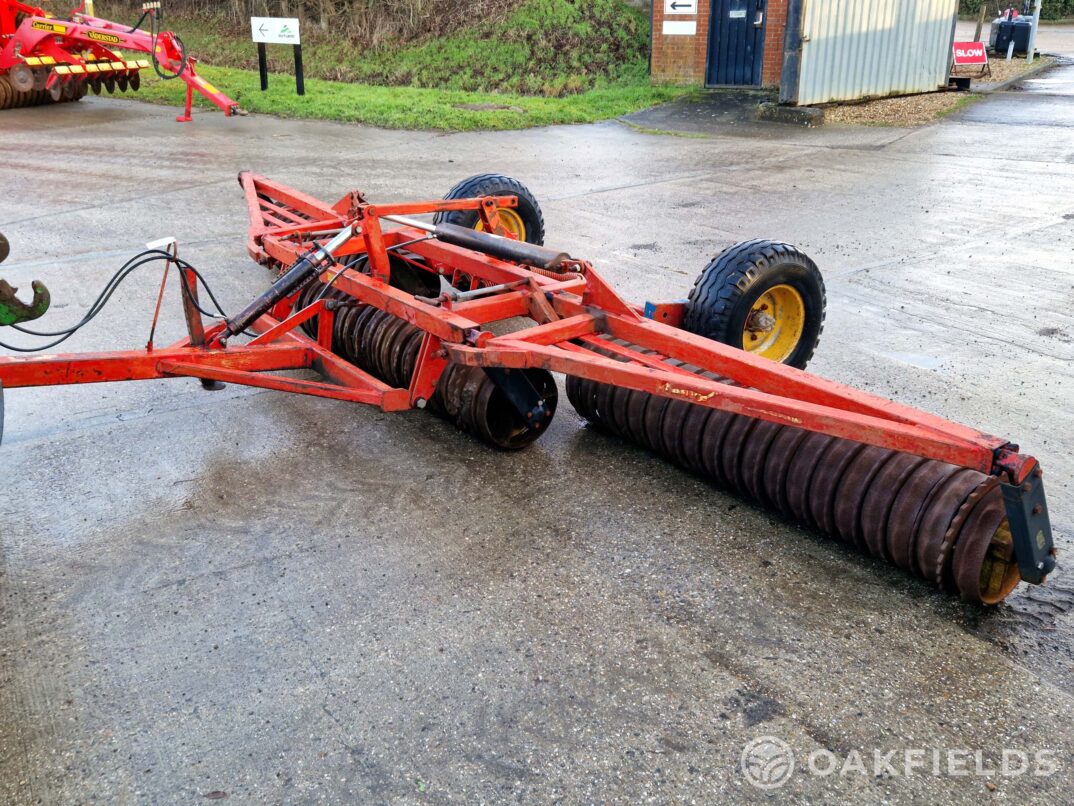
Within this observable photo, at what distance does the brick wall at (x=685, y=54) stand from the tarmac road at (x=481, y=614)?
31.6 ft

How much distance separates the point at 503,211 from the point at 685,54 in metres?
11.0

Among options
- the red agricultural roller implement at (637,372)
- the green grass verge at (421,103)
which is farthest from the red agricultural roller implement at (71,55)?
the red agricultural roller implement at (637,372)

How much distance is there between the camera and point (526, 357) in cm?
359

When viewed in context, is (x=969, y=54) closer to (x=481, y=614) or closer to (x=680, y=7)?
(x=680, y=7)

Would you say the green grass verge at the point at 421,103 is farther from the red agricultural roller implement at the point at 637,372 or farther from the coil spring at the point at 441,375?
the coil spring at the point at 441,375

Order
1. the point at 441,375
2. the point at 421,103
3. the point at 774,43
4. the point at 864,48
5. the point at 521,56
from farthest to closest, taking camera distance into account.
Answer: the point at 521,56 → the point at 421,103 → the point at 774,43 → the point at 864,48 → the point at 441,375

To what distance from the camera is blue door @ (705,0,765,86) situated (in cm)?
1491

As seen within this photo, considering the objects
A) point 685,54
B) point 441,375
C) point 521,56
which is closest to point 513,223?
point 441,375

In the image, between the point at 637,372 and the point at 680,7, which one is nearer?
the point at 637,372

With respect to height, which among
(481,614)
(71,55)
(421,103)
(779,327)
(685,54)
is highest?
(685,54)

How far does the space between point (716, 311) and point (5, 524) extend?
295 cm

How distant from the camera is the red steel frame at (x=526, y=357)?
305cm

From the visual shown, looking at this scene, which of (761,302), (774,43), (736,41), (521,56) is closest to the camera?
(761,302)

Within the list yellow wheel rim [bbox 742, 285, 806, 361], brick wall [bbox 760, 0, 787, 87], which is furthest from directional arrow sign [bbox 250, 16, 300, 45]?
yellow wheel rim [bbox 742, 285, 806, 361]
